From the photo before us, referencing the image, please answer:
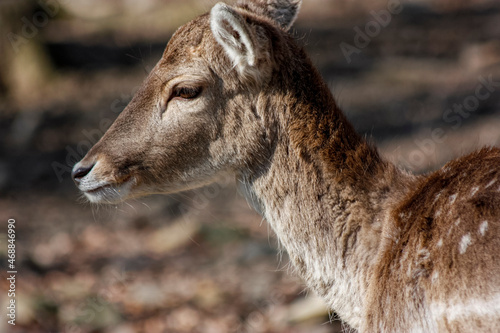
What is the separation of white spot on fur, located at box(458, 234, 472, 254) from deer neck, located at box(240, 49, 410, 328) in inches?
24.9

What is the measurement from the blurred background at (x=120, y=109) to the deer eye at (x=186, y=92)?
0.90m

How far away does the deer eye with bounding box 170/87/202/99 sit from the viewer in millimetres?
3721

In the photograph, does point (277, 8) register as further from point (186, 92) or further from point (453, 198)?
point (453, 198)

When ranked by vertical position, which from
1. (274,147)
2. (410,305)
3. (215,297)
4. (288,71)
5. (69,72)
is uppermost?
(288,71)

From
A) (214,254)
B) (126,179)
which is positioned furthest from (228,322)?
(126,179)

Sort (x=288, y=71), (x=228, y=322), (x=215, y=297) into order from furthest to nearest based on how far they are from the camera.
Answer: (x=215, y=297) → (x=228, y=322) → (x=288, y=71)

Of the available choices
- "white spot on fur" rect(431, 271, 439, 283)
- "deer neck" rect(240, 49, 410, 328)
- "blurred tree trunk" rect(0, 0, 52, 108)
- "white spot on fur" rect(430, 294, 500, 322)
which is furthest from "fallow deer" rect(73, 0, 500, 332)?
"blurred tree trunk" rect(0, 0, 52, 108)

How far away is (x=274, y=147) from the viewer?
12.2 feet

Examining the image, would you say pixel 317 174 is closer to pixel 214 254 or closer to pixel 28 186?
pixel 214 254

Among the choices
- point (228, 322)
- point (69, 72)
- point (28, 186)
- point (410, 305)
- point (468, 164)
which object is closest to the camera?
point (410, 305)

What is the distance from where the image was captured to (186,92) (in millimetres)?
3744

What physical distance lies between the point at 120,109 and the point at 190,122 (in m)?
7.74

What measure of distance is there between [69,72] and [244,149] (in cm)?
911

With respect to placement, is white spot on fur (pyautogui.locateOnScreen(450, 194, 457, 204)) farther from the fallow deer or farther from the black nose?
the black nose
